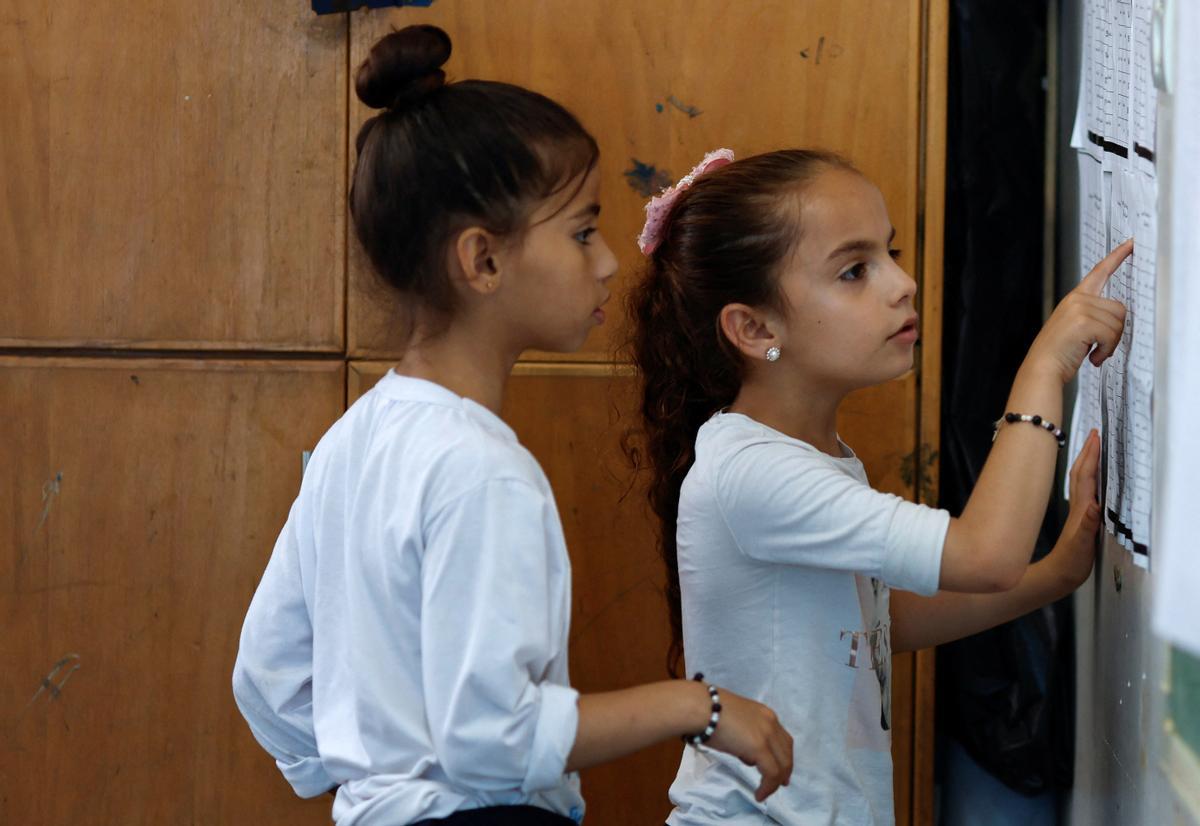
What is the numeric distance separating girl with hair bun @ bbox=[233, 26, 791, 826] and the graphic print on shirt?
0.26 m

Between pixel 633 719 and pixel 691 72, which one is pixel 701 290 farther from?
pixel 633 719

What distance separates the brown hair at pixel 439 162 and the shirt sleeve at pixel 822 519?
33 centimetres

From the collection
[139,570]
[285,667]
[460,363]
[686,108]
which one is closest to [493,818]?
[285,667]

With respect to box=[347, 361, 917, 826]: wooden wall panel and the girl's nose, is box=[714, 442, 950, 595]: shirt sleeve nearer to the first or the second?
the girl's nose

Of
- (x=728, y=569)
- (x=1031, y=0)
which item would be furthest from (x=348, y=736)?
(x=1031, y=0)

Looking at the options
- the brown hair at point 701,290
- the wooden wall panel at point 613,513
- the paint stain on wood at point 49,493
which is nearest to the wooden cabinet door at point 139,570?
the paint stain on wood at point 49,493

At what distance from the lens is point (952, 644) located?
1.80 m

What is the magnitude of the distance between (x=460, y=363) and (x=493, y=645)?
0.29m

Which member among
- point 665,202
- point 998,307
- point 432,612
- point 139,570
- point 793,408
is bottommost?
point 139,570

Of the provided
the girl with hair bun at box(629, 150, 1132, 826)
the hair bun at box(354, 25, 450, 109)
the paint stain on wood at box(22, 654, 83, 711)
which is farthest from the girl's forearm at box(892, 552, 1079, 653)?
the paint stain on wood at box(22, 654, 83, 711)

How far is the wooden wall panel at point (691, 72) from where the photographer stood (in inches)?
65.6

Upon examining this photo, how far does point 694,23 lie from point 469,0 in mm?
288

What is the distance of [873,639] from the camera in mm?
1383

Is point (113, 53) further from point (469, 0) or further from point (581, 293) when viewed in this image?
point (581, 293)
